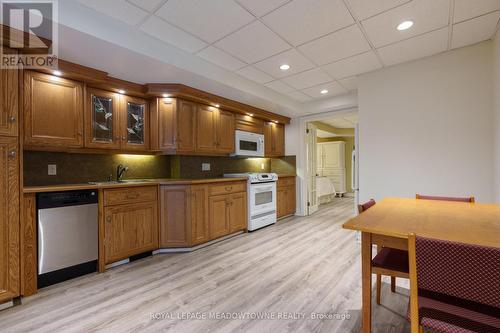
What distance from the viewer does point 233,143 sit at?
424 cm

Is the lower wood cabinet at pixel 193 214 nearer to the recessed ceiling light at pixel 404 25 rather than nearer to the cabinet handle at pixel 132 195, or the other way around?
the cabinet handle at pixel 132 195

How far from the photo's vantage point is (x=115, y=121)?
300cm

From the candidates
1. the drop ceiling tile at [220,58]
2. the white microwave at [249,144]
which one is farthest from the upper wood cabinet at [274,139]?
the drop ceiling tile at [220,58]

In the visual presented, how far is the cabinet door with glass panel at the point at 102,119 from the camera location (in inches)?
108

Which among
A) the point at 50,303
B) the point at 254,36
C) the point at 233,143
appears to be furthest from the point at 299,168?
the point at 50,303

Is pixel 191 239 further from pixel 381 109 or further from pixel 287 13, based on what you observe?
pixel 381 109

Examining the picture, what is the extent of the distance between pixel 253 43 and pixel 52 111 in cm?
226

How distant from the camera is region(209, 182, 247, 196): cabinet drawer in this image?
3.50m

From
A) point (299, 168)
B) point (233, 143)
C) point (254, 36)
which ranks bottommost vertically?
point (299, 168)

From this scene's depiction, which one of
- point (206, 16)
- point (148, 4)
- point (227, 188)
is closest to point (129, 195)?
point (227, 188)

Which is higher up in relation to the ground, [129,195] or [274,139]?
[274,139]

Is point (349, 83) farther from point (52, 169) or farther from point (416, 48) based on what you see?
point (52, 169)

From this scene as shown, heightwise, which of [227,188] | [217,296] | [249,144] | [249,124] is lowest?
[217,296]

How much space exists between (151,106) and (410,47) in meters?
3.43
